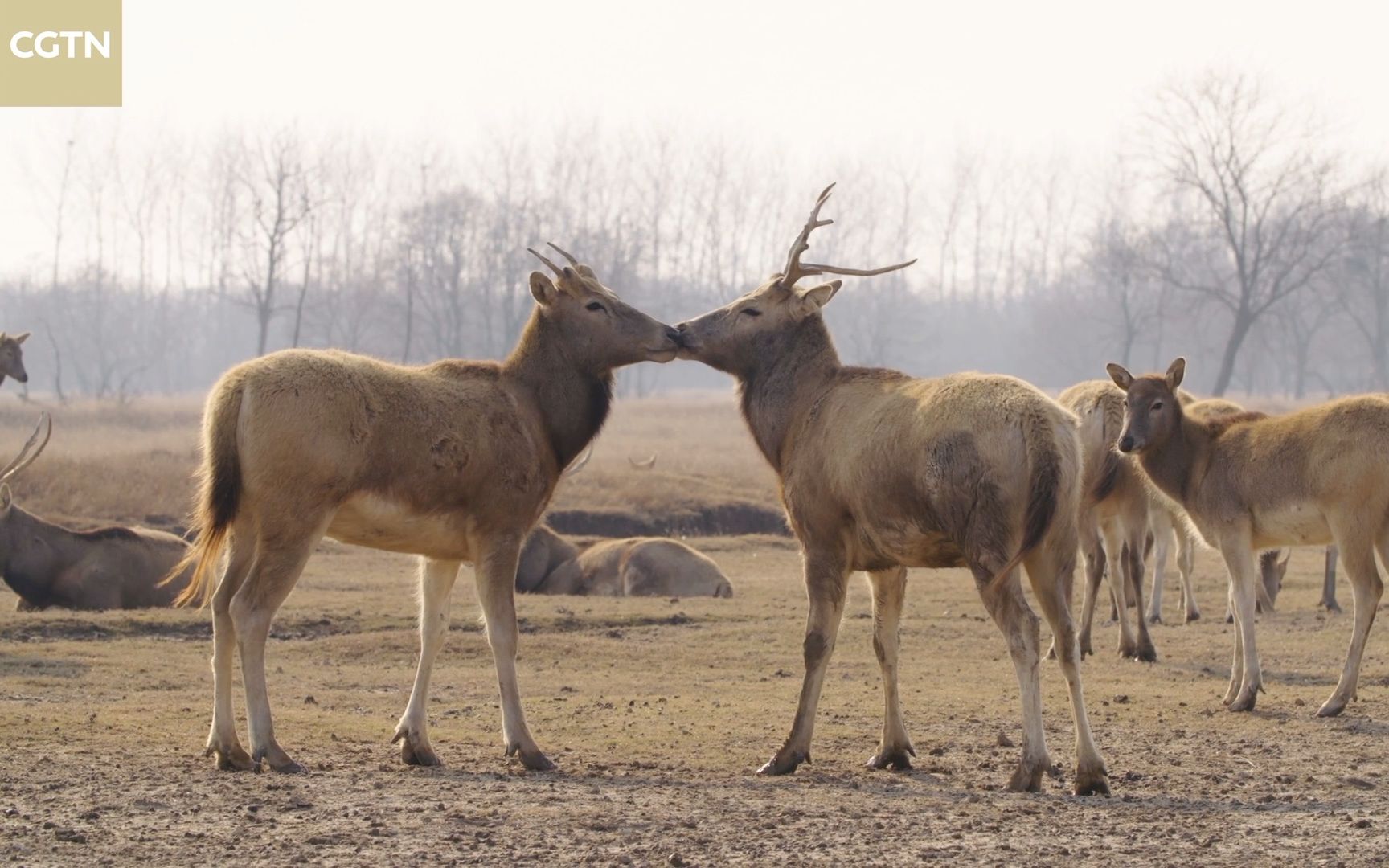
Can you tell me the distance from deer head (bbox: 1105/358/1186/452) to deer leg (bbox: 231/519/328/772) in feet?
21.6

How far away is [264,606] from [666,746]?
2727 millimetres

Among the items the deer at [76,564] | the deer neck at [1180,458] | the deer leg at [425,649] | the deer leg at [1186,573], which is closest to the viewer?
the deer leg at [425,649]

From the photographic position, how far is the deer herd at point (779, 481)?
27.8 feet

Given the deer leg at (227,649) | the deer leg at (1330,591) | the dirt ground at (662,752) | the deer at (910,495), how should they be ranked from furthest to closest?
the deer leg at (1330,591) → the deer leg at (227,649) → the deer at (910,495) → the dirt ground at (662,752)

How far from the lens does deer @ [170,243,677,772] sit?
8.68 m

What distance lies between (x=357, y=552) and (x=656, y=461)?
1546cm

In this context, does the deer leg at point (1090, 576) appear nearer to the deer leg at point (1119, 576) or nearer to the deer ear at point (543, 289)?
the deer leg at point (1119, 576)

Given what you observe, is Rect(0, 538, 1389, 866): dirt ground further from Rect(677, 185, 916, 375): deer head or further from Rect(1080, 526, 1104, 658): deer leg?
Rect(677, 185, 916, 375): deer head

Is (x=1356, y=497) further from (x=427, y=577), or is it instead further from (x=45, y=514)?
(x=45, y=514)

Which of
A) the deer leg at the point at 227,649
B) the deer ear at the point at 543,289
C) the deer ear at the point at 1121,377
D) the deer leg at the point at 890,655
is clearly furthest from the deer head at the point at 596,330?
the deer ear at the point at 1121,377

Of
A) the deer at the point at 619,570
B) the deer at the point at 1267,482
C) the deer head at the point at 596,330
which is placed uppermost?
the deer head at the point at 596,330

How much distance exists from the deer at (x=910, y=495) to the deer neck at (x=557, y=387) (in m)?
1.10

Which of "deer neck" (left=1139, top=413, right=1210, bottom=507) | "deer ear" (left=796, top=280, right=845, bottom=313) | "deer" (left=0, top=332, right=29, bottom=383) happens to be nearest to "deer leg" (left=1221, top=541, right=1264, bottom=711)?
"deer neck" (left=1139, top=413, right=1210, bottom=507)

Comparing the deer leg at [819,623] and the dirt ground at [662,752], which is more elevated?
the deer leg at [819,623]
